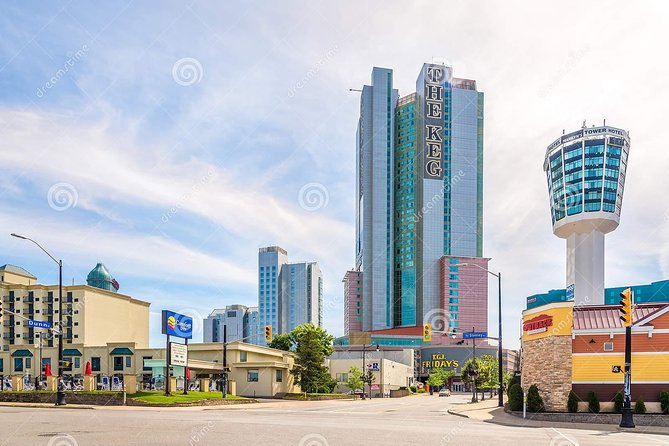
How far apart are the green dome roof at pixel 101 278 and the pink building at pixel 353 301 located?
8716cm

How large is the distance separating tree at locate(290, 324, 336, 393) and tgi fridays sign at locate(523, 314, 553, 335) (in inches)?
1750

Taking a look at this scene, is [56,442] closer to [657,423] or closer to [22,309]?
[657,423]

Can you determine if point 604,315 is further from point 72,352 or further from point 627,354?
point 72,352

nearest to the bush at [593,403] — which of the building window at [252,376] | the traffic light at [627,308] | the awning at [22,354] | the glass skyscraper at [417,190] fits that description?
the traffic light at [627,308]

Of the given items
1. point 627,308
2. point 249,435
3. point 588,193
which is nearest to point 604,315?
point 627,308

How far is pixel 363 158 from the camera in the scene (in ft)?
630

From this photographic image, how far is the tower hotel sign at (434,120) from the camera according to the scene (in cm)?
17850

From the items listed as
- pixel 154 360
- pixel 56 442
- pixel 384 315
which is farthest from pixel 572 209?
pixel 56 442

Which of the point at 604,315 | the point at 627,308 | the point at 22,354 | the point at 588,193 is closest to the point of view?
the point at 627,308

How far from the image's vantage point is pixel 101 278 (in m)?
110

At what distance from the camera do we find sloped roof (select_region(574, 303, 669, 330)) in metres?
32.8

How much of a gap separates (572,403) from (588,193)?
112 m

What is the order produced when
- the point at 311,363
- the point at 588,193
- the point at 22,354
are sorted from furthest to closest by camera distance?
the point at 588,193
the point at 311,363
the point at 22,354

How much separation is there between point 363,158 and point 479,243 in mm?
45982
